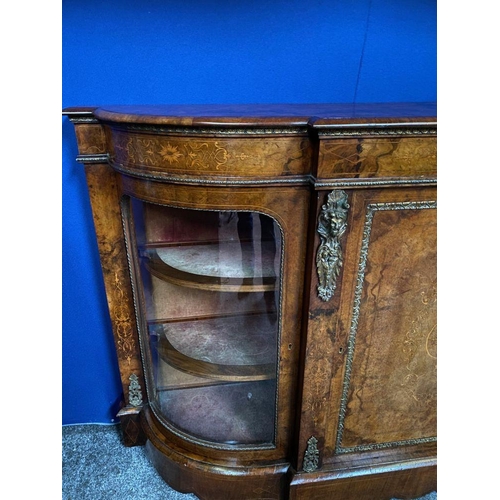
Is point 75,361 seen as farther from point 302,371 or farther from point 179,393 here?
point 302,371

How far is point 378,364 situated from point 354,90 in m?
0.67

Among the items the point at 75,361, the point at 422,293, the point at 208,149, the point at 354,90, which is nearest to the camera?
the point at 208,149

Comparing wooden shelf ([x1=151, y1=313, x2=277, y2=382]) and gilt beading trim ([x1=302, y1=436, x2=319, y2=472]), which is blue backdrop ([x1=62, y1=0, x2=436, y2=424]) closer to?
wooden shelf ([x1=151, y1=313, x2=277, y2=382])

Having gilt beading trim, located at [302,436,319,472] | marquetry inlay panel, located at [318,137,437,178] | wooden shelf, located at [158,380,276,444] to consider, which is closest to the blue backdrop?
marquetry inlay panel, located at [318,137,437,178]

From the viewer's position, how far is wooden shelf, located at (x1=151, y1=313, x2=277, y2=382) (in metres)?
0.90

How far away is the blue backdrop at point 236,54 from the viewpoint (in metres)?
0.91

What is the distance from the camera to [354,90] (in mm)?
1020

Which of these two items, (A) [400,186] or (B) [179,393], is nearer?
(A) [400,186]

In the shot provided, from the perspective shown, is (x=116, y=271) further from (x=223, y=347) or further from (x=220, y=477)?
(x=220, y=477)

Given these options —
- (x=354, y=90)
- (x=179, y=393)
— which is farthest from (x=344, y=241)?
(x=179, y=393)

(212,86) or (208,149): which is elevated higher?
(212,86)

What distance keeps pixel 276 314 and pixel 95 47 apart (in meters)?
0.73

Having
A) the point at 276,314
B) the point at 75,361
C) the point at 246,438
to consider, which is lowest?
the point at 246,438

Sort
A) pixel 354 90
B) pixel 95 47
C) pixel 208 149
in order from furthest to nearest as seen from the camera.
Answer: pixel 354 90
pixel 95 47
pixel 208 149
